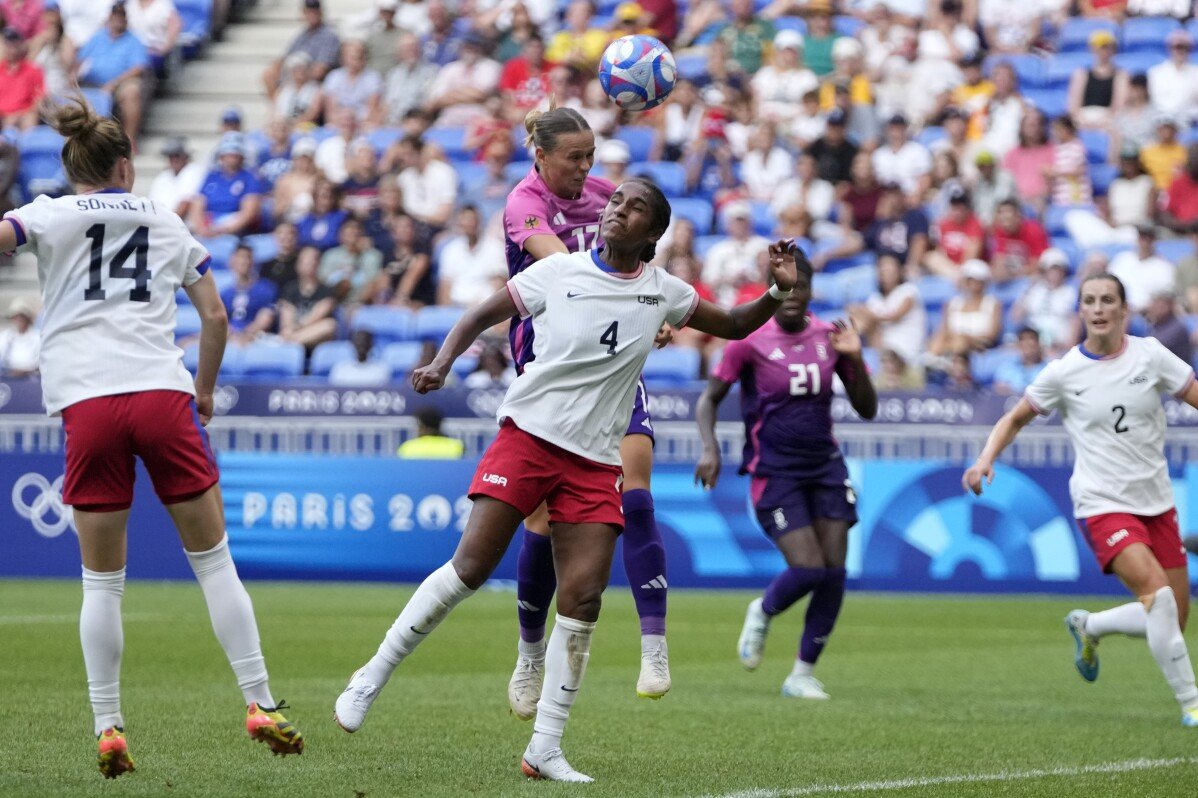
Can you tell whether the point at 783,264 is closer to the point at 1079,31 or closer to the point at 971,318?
the point at 971,318

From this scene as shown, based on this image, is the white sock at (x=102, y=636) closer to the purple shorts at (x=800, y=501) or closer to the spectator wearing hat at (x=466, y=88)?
the purple shorts at (x=800, y=501)

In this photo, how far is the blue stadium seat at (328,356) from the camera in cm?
1994

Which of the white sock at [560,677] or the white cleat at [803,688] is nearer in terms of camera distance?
the white sock at [560,677]

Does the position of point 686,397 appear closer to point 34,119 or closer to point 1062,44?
point 1062,44

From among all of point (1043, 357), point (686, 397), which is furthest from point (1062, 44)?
point (686, 397)

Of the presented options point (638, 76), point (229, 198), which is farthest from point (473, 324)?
point (229, 198)

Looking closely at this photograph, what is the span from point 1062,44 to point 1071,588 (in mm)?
8337

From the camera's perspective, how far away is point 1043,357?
57.9 feet

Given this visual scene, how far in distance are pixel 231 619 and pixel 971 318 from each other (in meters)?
13.0

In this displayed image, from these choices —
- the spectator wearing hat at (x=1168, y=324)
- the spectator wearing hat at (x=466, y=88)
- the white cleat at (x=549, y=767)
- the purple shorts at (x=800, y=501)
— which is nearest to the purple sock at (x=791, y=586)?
the purple shorts at (x=800, y=501)

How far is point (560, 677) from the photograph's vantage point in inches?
268

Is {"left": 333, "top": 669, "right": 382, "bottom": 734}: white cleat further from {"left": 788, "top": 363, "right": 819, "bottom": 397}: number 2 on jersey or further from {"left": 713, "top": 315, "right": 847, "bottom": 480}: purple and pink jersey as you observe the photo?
{"left": 788, "top": 363, "right": 819, "bottom": 397}: number 2 on jersey

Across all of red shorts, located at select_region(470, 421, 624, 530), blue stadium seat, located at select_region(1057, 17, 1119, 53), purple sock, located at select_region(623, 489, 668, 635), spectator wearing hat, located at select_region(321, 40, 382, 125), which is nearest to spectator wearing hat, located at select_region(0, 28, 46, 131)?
spectator wearing hat, located at select_region(321, 40, 382, 125)

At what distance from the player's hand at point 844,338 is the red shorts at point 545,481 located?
129 inches
